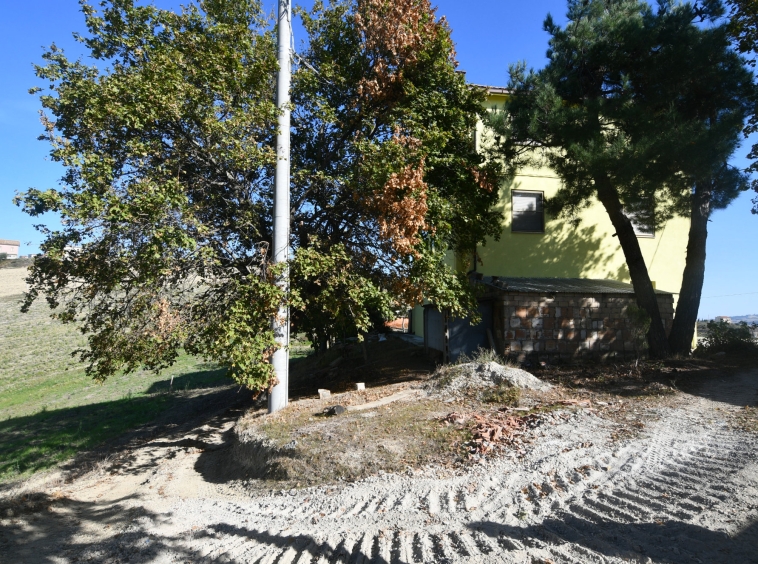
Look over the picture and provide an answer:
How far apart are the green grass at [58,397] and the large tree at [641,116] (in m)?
12.4

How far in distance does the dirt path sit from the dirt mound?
156cm

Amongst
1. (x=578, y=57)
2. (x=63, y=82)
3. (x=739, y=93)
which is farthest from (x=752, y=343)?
(x=63, y=82)

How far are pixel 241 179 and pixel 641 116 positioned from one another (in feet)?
25.7

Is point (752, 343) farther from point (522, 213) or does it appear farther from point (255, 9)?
point (255, 9)

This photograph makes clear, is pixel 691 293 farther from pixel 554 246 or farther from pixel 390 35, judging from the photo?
pixel 390 35

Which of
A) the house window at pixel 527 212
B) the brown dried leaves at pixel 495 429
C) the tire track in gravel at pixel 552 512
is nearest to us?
the tire track in gravel at pixel 552 512

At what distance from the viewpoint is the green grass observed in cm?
1335

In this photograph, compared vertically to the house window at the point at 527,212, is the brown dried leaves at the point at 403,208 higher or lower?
lower

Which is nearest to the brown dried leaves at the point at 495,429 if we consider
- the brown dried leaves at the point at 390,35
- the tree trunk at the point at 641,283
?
the tree trunk at the point at 641,283

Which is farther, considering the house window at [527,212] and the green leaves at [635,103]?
the house window at [527,212]

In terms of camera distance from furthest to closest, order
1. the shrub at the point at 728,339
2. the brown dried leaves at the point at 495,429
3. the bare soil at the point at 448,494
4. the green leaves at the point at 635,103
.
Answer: the shrub at the point at 728,339, the green leaves at the point at 635,103, the brown dried leaves at the point at 495,429, the bare soil at the point at 448,494

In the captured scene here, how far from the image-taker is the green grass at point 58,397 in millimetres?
13352

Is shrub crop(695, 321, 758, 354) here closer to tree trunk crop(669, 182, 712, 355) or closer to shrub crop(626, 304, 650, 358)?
tree trunk crop(669, 182, 712, 355)

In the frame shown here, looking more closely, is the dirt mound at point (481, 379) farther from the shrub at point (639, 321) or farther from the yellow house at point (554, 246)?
the yellow house at point (554, 246)
